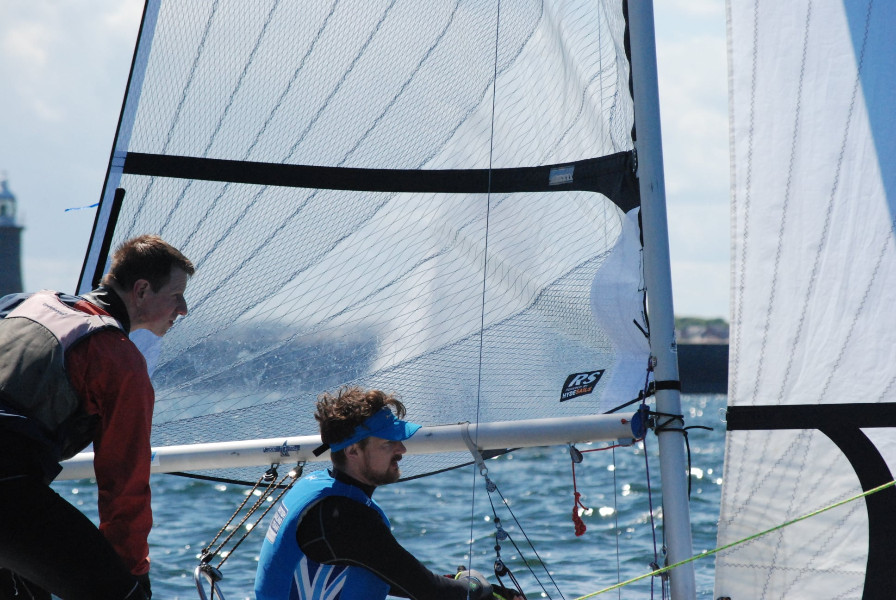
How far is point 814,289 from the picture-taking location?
1903 mm

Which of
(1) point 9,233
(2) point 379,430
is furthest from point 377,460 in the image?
(1) point 9,233

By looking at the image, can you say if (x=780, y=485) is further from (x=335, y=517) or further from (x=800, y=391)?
(x=335, y=517)

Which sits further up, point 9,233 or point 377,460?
point 9,233

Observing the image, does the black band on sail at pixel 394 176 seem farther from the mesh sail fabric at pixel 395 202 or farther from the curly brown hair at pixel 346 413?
the curly brown hair at pixel 346 413

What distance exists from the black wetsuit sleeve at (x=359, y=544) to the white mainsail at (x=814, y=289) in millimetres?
698

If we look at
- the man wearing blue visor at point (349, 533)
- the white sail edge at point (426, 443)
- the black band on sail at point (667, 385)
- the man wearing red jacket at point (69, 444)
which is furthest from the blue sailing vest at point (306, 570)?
the black band on sail at point (667, 385)

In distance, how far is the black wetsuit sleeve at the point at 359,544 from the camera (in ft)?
5.42

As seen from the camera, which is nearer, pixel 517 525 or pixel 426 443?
pixel 426 443

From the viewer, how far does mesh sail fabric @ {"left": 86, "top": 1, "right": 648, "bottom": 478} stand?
2.26 m

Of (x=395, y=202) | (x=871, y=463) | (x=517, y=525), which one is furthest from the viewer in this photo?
(x=517, y=525)

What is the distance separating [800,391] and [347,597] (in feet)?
3.02

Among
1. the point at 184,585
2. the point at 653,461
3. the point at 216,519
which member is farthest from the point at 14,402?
the point at 653,461

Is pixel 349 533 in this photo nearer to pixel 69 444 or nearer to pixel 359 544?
pixel 359 544

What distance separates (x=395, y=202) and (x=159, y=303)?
2.79ft
